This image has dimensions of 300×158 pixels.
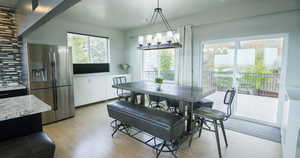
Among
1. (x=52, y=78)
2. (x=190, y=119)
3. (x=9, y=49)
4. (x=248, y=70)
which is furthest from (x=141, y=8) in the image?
(x=9, y=49)

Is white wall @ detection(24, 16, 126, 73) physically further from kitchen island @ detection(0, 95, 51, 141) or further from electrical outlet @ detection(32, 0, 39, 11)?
kitchen island @ detection(0, 95, 51, 141)

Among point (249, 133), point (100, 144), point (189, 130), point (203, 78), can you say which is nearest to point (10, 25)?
point (100, 144)

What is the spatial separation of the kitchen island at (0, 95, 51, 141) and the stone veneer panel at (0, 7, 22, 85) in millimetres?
2279

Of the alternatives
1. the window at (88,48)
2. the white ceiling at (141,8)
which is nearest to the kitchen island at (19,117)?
the white ceiling at (141,8)

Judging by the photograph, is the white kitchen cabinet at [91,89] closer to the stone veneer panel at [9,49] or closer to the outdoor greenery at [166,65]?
the stone veneer panel at [9,49]

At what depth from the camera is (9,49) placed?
3.49 metres

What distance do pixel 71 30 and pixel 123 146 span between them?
3817mm

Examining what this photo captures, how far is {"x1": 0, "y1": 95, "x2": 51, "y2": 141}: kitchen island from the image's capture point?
4.64ft

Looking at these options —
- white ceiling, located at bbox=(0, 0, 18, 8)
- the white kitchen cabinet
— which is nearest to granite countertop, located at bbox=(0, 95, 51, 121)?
white ceiling, located at bbox=(0, 0, 18, 8)

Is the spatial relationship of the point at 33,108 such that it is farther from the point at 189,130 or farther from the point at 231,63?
the point at 231,63

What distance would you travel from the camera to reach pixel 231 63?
3809 mm

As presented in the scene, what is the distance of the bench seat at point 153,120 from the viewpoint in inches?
85.5

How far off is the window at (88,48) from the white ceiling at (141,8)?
24.2 inches

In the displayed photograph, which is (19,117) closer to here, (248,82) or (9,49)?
(9,49)
